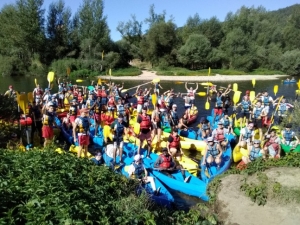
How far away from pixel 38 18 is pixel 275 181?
40767 millimetres

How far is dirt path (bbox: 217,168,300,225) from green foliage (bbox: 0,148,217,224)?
3.29ft

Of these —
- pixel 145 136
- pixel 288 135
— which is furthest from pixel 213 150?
pixel 288 135

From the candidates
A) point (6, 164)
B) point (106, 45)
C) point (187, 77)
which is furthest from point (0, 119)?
point (106, 45)

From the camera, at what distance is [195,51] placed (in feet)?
147

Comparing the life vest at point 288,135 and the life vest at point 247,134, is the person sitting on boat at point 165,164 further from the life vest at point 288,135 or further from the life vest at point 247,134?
the life vest at point 288,135

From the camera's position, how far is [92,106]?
453 inches

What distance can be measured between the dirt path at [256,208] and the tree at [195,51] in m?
38.8

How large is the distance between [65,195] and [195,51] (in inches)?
1682

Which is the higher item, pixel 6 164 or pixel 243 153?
pixel 6 164

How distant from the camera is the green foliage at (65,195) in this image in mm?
3602

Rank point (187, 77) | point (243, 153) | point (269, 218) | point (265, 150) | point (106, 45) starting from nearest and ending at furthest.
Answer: point (269, 218)
point (265, 150)
point (243, 153)
point (187, 77)
point (106, 45)

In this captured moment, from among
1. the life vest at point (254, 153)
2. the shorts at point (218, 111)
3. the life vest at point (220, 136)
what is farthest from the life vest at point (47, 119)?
the shorts at point (218, 111)

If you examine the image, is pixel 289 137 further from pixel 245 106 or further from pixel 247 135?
pixel 245 106

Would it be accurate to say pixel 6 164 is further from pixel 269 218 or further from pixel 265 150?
pixel 265 150
